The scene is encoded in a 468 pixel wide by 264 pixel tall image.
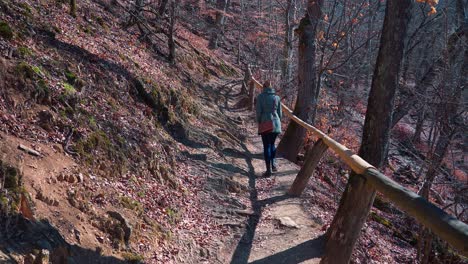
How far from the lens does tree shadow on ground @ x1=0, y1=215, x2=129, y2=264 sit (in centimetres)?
370

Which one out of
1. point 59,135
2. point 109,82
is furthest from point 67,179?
point 109,82

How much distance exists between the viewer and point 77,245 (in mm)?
4230

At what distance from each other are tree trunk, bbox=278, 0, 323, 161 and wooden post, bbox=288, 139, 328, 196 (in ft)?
10.3

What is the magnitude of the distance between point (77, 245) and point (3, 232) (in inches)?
28.6

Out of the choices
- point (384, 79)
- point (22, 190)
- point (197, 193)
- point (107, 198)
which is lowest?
point (197, 193)

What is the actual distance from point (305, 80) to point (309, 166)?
3977 mm

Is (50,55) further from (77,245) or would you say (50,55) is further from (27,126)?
(77,245)

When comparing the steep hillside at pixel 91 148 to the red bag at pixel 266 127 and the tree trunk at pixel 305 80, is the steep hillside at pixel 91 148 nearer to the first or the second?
the red bag at pixel 266 127

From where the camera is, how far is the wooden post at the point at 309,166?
753 cm

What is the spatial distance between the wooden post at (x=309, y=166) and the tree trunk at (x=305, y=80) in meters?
3.13

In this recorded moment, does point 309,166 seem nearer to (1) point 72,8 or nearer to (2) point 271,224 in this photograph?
(2) point 271,224

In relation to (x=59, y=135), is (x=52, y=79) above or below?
above

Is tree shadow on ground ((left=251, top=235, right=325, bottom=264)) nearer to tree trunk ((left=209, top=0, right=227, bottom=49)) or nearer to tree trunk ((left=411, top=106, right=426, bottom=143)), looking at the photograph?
tree trunk ((left=411, top=106, right=426, bottom=143))

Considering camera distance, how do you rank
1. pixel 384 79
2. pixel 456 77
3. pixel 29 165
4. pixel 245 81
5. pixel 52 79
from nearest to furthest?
1. pixel 29 165
2. pixel 384 79
3. pixel 52 79
4. pixel 456 77
5. pixel 245 81
